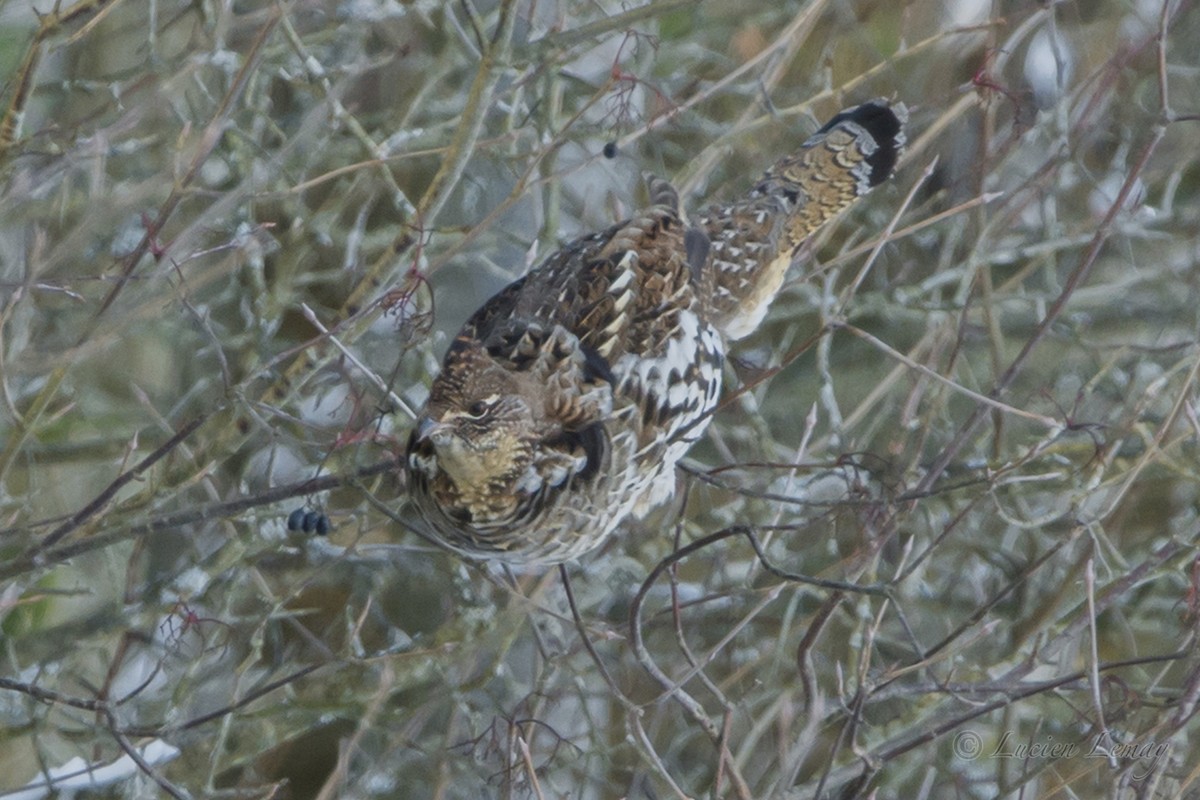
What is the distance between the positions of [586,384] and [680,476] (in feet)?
4.00

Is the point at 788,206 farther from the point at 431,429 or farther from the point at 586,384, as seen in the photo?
the point at 431,429

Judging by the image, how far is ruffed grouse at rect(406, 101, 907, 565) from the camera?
382 cm

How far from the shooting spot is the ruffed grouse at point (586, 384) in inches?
151

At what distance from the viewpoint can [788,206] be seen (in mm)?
5289

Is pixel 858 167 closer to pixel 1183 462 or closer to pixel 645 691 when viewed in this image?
pixel 1183 462

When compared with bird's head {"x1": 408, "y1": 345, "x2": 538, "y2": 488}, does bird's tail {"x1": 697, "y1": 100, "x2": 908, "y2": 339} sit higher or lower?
lower

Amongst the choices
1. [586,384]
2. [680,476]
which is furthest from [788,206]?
[586,384]

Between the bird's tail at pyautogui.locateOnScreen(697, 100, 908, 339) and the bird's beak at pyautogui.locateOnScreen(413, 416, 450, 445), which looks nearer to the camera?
the bird's beak at pyautogui.locateOnScreen(413, 416, 450, 445)

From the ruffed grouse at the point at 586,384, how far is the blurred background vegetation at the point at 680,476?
25cm

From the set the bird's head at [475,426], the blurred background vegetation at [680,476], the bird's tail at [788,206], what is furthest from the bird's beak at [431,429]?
the bird's tail at [788,206]

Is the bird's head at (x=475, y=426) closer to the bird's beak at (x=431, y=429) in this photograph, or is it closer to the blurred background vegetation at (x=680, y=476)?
the bird's beak at (x=431, y=429)

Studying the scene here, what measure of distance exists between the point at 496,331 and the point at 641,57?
5.44ft

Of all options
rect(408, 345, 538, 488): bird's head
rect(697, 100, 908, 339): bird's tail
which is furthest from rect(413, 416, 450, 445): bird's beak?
rect(697, 100, 908, 339): bird's tail

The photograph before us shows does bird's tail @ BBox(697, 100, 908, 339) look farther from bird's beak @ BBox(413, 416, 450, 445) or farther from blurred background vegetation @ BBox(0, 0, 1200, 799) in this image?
bird's beak @ BBox(413, 416, 450, 445)
